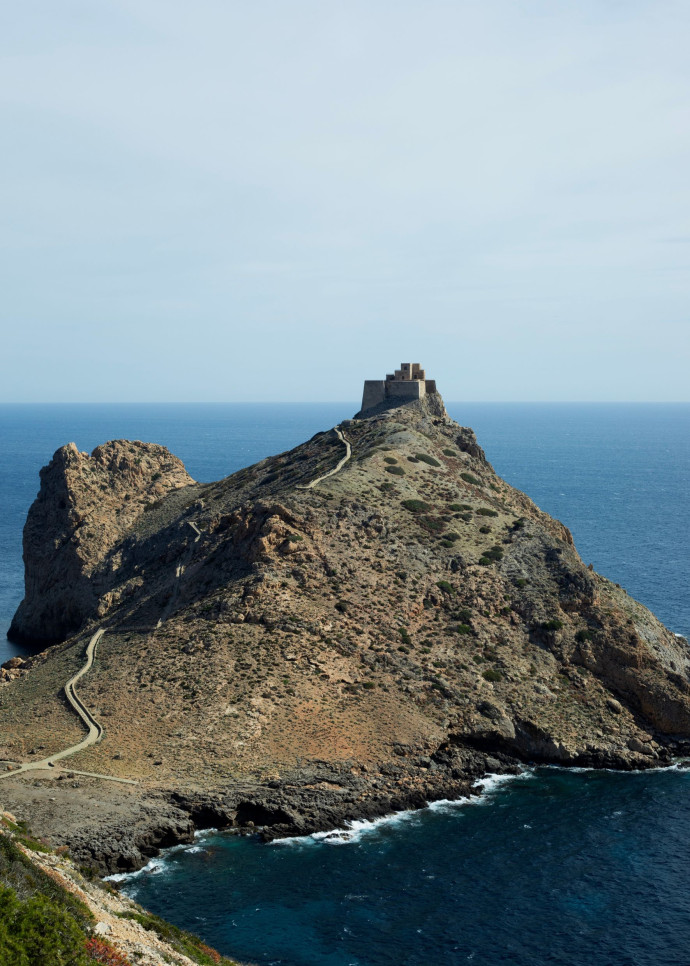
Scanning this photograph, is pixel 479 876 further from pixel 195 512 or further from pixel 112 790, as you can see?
pixel 195 512

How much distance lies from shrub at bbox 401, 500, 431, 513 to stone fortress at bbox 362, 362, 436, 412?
81.7 ft

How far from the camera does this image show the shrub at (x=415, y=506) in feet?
280

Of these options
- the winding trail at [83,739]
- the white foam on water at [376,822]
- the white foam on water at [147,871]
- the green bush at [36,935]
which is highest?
the green bush at [36,935]

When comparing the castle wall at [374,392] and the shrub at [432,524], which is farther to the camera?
the castle wall at [374,392]

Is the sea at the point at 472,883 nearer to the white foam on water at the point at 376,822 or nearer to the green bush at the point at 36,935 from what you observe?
the white foam on water at the point at 376,822

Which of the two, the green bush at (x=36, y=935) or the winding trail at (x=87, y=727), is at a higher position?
the green bush at (x=36, y=935)

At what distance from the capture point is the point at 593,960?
42562mm

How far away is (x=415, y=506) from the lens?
85.6 metres

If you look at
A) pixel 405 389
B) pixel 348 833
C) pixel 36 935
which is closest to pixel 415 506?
pixel 405 389

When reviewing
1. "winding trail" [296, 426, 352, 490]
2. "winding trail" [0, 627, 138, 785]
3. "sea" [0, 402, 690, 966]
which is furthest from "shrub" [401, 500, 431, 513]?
"winding trail" [0, 627, 138, 785]

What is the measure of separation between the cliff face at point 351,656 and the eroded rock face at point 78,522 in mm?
829

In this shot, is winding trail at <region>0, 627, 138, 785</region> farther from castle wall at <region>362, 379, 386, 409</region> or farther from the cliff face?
castle wall at <region>362, 379, 386, 409</region>

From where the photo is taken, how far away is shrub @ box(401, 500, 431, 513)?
85375 mm

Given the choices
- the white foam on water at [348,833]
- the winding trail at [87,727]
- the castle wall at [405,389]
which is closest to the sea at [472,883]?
the white foam on water at [348,833]
